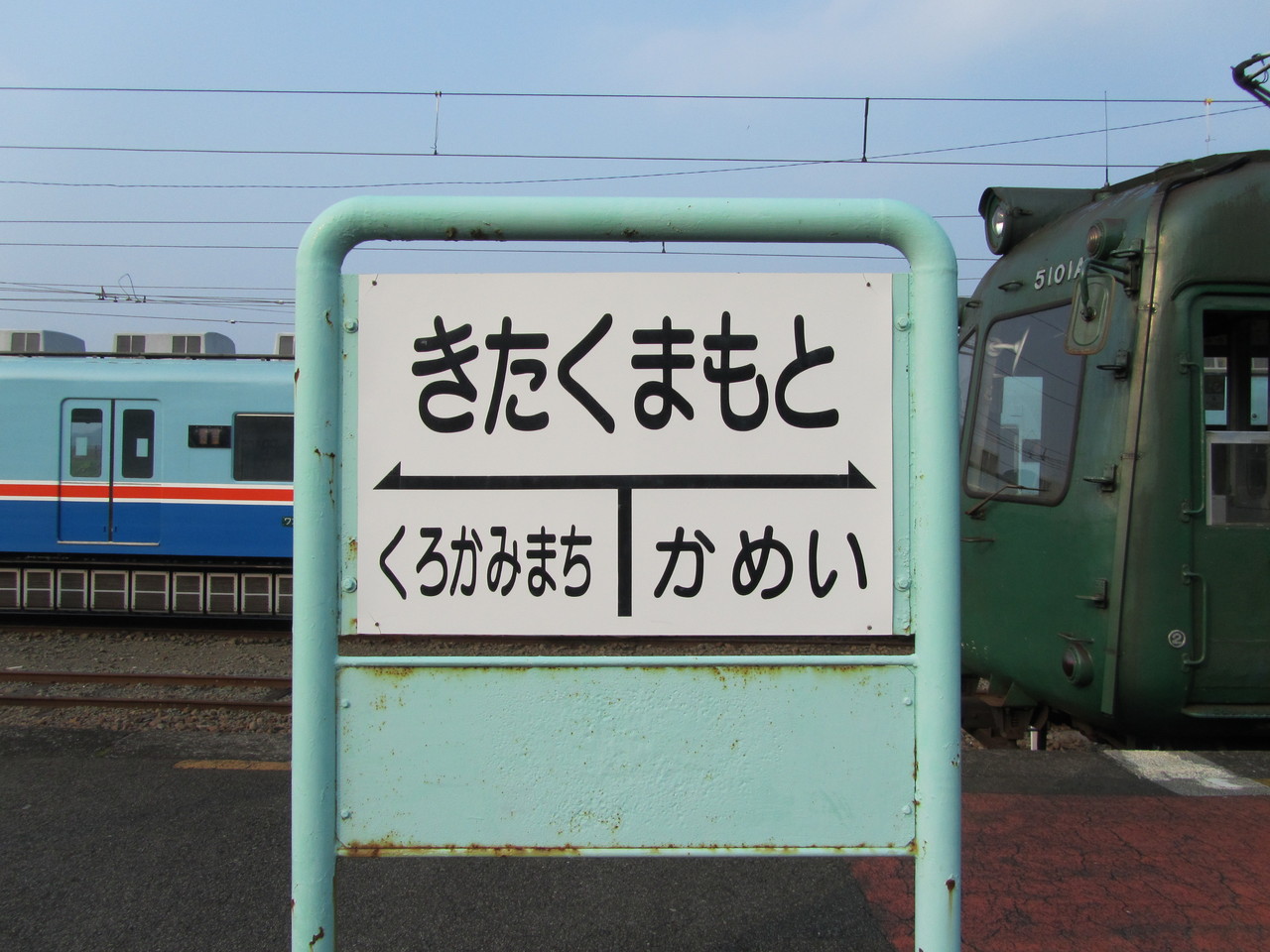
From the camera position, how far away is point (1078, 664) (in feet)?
14.4

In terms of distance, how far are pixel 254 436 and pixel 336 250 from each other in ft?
31.1

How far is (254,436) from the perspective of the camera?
1049 cm

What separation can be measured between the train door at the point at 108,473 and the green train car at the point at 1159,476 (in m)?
9.30

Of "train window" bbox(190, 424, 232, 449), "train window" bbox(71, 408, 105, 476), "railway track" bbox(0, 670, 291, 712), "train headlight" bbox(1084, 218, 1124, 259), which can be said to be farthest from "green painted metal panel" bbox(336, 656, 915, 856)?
"train window" bbox(71, 408, 105, 476)

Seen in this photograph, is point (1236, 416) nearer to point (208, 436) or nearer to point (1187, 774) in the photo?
point (1187, 774)

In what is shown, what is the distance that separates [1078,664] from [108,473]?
394 inches

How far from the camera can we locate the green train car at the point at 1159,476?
4.17 meters

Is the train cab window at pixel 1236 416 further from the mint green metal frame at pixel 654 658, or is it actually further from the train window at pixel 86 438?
the train window at pixel 86 438

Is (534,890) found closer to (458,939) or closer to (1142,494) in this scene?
(458,939)

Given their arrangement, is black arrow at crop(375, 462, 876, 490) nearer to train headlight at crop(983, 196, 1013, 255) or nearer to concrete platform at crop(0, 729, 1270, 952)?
concrete platform at crop(0, 729, 1270, 952)

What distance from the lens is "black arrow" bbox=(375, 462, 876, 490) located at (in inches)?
68.2

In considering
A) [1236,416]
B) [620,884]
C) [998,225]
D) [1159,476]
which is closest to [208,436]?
[998,225]

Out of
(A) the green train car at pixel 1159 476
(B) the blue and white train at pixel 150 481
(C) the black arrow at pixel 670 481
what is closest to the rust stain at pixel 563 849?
(C) the black arrow at pixel 670 481

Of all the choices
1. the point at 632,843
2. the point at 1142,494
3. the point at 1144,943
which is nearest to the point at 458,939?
the point at 632,843
